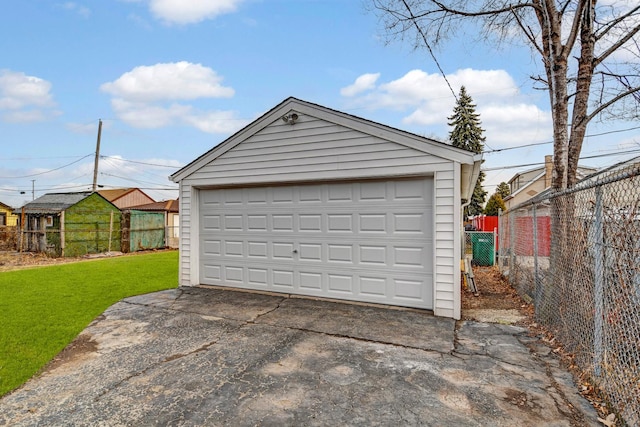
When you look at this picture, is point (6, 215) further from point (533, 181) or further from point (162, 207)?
point (533, 181)

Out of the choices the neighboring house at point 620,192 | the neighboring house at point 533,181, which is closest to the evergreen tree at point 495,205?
the neighboring house at point 533,181

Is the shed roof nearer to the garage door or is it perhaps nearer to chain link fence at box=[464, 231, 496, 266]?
the garage door

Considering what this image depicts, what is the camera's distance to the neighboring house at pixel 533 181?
866 inches

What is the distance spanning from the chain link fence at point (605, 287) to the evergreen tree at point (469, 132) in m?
24.6

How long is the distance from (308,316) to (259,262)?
1957 millimetres

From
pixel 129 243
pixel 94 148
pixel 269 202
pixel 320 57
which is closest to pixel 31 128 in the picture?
pixel 94 148

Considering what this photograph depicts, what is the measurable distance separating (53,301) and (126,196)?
92.4 ft

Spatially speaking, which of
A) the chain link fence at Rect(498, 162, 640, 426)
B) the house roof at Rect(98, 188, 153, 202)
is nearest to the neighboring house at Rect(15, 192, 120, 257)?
the house roof at Rect(98, 188, 153, 202)

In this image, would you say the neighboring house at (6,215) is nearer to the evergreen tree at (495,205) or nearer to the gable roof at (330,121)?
the gable roof at (330,121)

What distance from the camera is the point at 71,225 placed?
13.9m

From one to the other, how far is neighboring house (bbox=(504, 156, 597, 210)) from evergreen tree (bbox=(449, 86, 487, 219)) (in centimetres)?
226

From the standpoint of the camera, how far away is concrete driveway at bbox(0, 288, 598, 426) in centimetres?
253

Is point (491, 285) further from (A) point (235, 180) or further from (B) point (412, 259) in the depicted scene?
(A) point (235, 180)

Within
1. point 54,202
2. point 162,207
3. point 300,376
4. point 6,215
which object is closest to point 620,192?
point 300,376
